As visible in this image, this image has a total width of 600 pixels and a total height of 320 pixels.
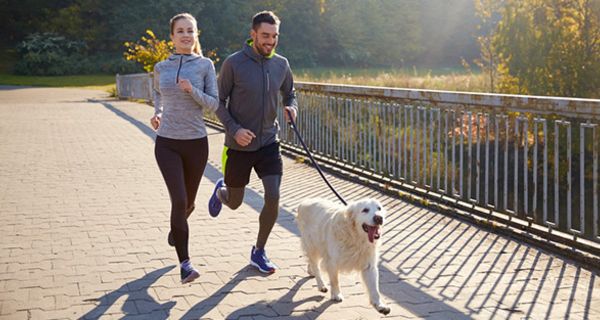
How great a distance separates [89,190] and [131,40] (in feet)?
188

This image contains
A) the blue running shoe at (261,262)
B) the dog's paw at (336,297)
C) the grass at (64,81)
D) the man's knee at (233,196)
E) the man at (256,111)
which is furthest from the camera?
the grass at (64,81)

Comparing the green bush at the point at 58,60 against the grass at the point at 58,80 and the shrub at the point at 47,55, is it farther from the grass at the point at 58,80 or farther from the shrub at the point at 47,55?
the grass at the point at 58,80

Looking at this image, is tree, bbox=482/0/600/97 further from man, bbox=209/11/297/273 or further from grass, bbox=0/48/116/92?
grass, bbox=0/48/116/92

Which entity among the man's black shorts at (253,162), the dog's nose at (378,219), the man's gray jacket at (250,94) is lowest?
the dog's nose at (378,219)

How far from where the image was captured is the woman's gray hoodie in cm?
612

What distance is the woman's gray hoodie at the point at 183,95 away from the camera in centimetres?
612

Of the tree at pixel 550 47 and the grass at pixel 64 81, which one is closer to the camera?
the tree at pixel 550 47

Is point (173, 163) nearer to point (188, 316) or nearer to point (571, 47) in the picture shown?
point (188, 316)

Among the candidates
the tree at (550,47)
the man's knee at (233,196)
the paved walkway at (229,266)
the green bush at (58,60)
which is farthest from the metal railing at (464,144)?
the green bush at (58,60)

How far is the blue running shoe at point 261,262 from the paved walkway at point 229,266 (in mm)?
87

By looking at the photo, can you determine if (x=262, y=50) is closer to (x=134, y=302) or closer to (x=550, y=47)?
(x=134, y=302)

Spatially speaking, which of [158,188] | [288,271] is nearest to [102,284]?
[288,271]

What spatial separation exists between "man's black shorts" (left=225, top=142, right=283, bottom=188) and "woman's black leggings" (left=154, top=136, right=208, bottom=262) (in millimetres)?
230

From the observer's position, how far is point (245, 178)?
6.52 meters
